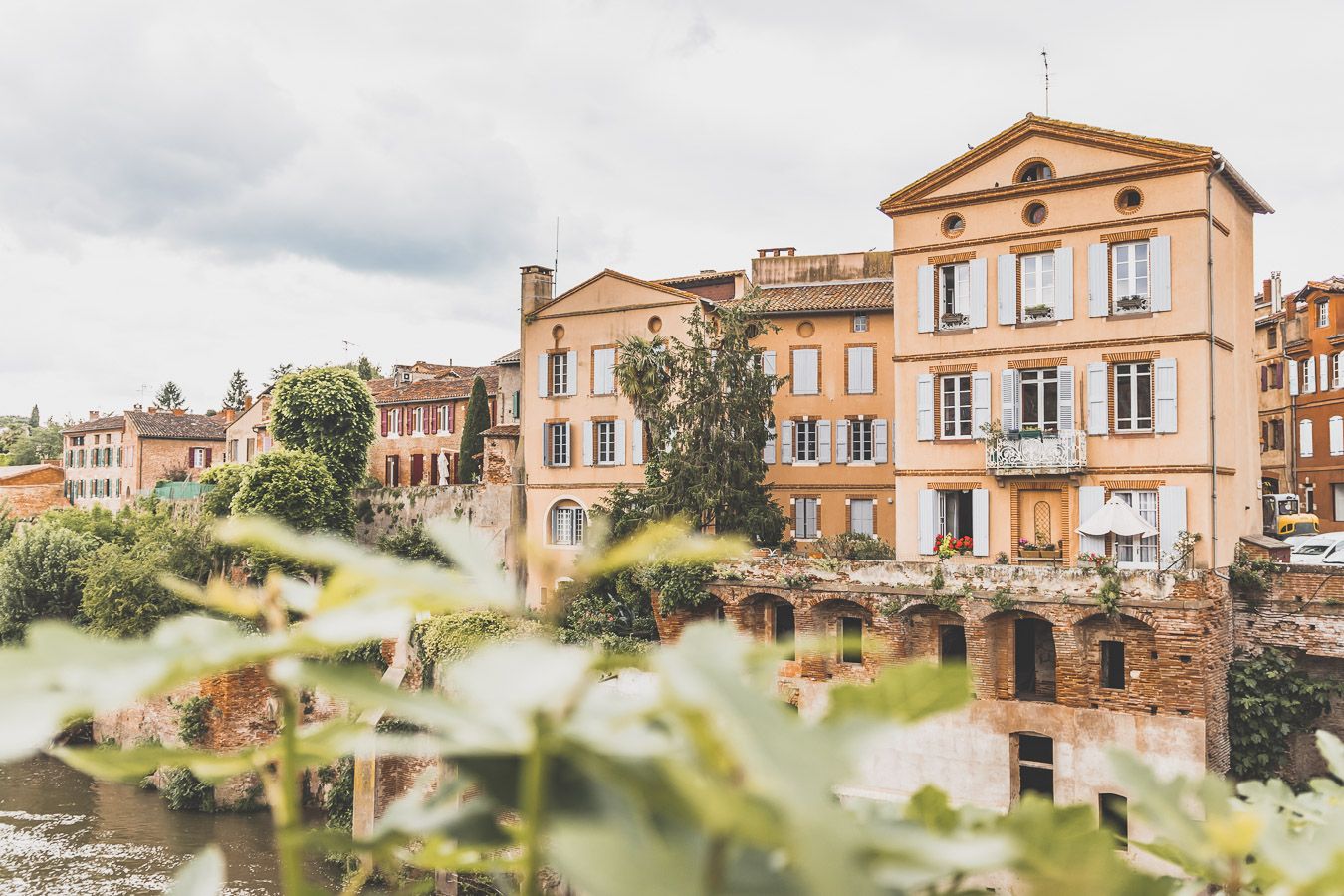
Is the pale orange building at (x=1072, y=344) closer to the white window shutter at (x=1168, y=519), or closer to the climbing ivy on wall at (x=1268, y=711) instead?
the white window shutter at (x=1168, y=519)

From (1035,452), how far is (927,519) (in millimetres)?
2788

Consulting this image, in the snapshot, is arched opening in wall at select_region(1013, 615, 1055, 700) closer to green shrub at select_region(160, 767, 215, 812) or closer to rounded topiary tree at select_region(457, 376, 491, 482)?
green shrub at select_region(160, 767, 215, 812)

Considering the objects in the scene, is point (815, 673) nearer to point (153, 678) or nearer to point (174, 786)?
point (174, 786)

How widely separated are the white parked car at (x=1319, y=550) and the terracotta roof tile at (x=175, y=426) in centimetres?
5040

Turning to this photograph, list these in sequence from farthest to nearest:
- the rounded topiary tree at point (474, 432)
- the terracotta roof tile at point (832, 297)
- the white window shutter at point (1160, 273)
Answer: the rounded topiary tree at point (474, 432), the terracotta roof tile at point (832, 297), the white window shutter at point (1160, 273)

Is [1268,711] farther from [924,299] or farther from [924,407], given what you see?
[924,299]

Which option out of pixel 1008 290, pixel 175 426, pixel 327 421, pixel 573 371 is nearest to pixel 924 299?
pixel 1008 290

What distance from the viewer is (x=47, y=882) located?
69.4 ft

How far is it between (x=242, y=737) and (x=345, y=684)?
2840 centimetres

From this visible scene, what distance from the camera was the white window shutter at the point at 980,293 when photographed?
2158 centimetres

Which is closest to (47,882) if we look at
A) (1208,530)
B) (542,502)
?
(542,502)

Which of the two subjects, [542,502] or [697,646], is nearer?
[697,646]

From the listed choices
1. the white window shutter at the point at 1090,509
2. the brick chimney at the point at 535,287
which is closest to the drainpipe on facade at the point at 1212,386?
the white window shutter at the point at 1090,509

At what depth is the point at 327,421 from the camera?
1369 inches
